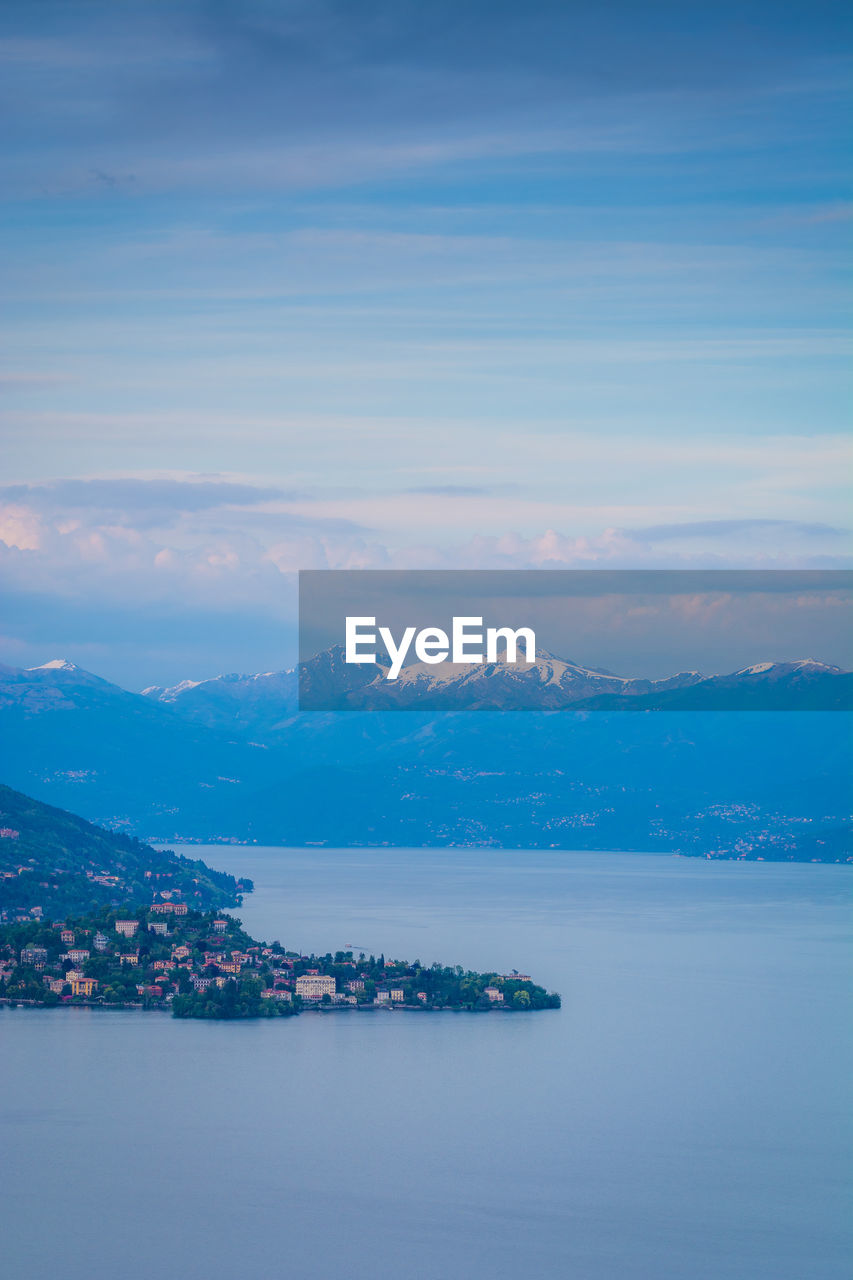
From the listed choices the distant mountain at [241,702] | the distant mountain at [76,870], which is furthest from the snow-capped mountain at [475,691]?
the distant mountain at [76,870]

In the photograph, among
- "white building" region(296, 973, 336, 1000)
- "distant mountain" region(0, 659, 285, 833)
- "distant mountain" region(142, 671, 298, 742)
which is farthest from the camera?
"distant mountain" region(142, 671, 298, 742)

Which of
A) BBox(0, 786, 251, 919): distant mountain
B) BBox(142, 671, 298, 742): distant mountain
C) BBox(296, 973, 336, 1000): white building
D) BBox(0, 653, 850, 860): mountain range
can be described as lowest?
BBox(296, 973, 336, 1000): white building

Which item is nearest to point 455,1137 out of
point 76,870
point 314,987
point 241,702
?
point 314,987

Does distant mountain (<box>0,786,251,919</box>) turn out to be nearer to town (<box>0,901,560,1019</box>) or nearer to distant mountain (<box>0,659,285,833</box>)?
town (<box>0,901,560,1019</box>)

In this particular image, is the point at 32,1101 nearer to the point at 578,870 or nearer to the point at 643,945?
the point at 643,945

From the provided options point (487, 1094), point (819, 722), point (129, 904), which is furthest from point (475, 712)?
point (487, 1094)

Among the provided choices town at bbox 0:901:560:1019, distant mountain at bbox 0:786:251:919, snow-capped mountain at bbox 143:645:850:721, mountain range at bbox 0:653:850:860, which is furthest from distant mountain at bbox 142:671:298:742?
town at bbox 0:901:560:1019

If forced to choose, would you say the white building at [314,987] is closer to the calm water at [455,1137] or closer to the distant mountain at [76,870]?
the calm water at [455,1137]
